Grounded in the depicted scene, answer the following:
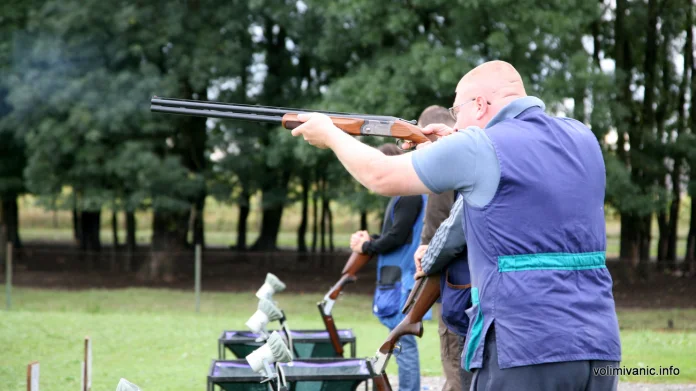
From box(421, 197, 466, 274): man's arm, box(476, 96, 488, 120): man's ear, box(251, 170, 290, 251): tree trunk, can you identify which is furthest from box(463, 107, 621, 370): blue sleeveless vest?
box(251, 170, 290, 251): tree trunk

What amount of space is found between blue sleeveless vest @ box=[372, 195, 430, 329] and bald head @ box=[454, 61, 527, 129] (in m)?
2.98

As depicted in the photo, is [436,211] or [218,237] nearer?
[436,211]

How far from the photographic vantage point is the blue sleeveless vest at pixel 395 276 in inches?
231

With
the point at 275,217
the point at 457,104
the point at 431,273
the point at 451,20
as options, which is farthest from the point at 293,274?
the point at 457,104

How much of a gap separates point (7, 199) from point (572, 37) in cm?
1839

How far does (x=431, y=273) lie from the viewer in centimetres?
414

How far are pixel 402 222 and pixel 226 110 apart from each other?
2.43m

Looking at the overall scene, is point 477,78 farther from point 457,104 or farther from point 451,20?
point 451,20

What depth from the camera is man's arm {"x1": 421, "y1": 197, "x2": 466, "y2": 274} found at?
3.92m

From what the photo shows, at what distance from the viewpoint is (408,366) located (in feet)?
18.7

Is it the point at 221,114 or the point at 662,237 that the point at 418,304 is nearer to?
the point at 221,114

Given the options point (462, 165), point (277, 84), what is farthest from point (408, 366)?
point (277, 84)

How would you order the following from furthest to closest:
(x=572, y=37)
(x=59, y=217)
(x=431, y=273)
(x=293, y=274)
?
1. (x=59, y=217)
2. (x=293, y=274)
3. (x=572, y=37)
4. (x=431, y=273)

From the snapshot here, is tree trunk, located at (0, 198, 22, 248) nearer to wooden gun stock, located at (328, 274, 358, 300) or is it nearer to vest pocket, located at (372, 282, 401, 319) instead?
wooden gun stock, located at (328, 274, 358, 300)
